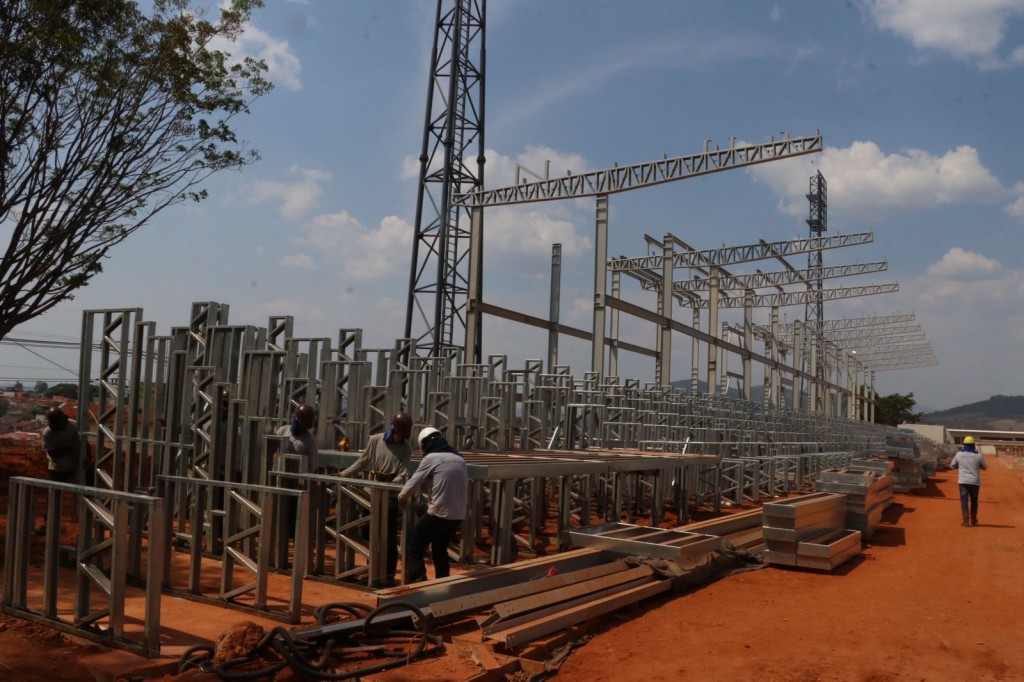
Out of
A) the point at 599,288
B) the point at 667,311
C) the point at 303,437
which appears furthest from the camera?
the point at 667,311

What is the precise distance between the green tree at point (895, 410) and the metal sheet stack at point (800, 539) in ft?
290

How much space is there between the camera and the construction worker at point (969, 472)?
52.9ft

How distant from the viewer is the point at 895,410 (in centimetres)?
9394

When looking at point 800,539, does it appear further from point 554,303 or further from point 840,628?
point 554,303

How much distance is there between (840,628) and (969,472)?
9.93 m

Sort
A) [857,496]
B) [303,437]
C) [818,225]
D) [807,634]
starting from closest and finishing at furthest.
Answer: [807,634]
[303,437]
[857,496]
[818,225]

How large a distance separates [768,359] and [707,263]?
1058 cm

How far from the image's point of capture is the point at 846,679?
640 cm

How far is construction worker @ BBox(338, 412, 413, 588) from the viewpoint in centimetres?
891

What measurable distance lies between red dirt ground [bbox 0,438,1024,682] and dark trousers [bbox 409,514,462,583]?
5.30 feet

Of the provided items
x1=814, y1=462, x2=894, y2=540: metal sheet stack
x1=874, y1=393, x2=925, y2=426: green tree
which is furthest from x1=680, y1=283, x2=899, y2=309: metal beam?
x1=874, y1=393, x2=925, y2=426: green tree

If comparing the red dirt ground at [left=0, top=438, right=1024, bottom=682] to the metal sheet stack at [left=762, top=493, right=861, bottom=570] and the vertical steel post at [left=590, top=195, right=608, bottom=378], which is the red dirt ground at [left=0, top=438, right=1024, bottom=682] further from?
the vertical steel post at [left=590, top=195, right=608, bottom=378]

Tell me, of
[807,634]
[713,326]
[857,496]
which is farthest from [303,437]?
[713,326]

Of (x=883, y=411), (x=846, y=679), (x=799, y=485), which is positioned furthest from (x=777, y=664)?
(x=883, y=411)
